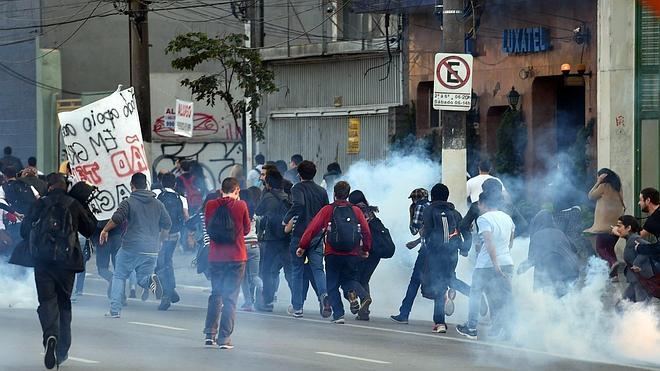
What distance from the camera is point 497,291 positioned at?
14656mm

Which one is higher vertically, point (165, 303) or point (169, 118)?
point (169, 118)

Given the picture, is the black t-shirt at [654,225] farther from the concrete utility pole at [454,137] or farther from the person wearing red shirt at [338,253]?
the concrete utility pole at [454,137]

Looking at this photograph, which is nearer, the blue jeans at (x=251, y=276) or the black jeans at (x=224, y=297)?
the black jeans at (x=224, y=297)

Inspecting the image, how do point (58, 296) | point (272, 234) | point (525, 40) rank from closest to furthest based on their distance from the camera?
point (58, 296), point (272, 234), point (525, 40)

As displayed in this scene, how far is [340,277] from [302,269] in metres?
0.99

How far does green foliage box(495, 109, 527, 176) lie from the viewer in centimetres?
2767

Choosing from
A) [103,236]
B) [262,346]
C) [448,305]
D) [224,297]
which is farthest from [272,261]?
[224,297]

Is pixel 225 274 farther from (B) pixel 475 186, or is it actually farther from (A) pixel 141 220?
(B) pixel 475 186

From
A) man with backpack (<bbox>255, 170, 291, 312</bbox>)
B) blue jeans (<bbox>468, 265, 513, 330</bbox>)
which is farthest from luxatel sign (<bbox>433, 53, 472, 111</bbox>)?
blue jeans (<bbox>468, 265, 513, 330</bbox>)

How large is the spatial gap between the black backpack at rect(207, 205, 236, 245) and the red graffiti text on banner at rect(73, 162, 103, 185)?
5500 millimetres

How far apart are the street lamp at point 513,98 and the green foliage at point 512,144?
0.12 m

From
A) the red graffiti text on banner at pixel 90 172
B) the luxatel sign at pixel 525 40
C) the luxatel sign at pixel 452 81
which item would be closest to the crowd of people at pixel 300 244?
the red graffiti text on banner at pixel 90 172

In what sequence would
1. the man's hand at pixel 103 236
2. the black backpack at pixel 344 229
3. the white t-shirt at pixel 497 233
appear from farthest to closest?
the man's hand at pixel 103 236 < the black backpack at pixel 344 229 < the white t-shirt at pixel 497 233

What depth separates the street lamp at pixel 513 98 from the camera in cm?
2760
